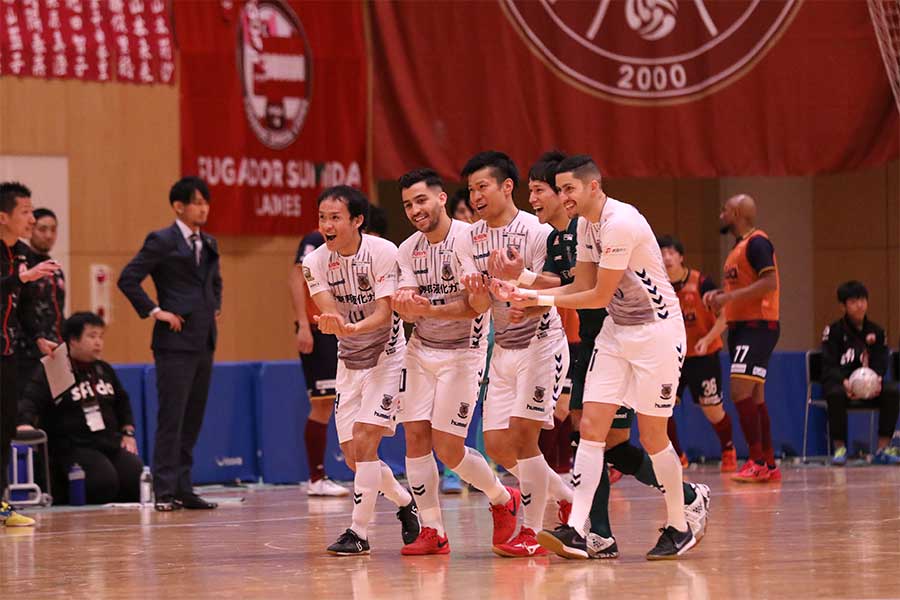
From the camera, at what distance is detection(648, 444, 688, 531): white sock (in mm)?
7355

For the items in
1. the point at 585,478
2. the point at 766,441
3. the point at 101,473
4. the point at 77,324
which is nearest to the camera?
the point at 585,478

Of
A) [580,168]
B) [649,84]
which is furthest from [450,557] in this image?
[649,84]

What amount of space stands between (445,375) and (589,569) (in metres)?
1.38

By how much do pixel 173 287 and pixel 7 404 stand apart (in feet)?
5.64

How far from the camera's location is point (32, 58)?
45.2 feet

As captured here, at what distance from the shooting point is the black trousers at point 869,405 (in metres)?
13.6

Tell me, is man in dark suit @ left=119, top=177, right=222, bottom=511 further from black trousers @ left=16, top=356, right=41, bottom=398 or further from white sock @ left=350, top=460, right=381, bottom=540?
white sock @ left=350, top=460, right=381, bottom=540

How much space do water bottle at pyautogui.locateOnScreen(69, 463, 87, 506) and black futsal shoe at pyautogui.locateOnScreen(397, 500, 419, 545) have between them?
4.13 m

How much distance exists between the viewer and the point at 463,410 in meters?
7.75

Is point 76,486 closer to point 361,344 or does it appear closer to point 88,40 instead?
point 361,344

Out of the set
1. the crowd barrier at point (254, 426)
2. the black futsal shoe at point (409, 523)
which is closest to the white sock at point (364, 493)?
the black futsal shoe at point (409, 523)

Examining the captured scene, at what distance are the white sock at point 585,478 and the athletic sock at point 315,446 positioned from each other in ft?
15.8

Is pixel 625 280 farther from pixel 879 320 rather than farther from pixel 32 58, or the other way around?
pixel 879 320

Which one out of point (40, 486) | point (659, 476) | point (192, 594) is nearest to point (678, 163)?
point (40, 486)
